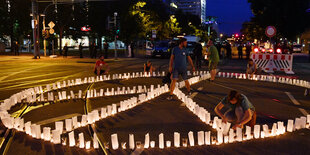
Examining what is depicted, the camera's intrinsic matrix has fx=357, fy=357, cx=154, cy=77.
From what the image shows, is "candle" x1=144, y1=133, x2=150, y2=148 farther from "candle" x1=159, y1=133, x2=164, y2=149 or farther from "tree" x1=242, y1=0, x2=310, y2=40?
"tree" x1=242, y1=0, x2=310, y2=40

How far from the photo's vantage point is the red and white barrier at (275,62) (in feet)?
66.7

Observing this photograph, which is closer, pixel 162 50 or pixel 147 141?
pixel 147 141

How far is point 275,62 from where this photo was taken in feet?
68.7

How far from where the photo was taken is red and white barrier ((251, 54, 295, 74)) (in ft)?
66.7

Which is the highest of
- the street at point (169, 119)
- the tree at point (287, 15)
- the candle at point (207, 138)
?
the tree at point (287, 15)

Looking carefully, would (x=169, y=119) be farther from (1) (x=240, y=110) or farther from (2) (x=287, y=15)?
(2) (x=287, y=15)

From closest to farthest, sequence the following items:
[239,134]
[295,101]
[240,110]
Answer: [239,134] < [240,110] < [295,101]

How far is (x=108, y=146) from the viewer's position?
5.43 meters

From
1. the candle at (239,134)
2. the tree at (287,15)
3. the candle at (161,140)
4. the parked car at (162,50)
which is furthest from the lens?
the tree at (287,15)

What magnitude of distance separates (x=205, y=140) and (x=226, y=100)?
41.5 inches

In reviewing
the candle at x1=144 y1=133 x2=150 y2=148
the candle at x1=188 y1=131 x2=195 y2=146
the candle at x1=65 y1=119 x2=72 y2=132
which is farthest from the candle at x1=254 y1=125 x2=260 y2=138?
the candle at x1=65 y1=119 x2=72 y2=132

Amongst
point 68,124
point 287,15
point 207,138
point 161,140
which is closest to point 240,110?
point 207,138

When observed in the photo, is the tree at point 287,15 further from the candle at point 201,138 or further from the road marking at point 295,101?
the candle at point 201,138

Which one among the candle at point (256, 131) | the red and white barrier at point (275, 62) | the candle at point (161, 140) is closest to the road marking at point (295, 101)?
the candle at point (256, 131)
